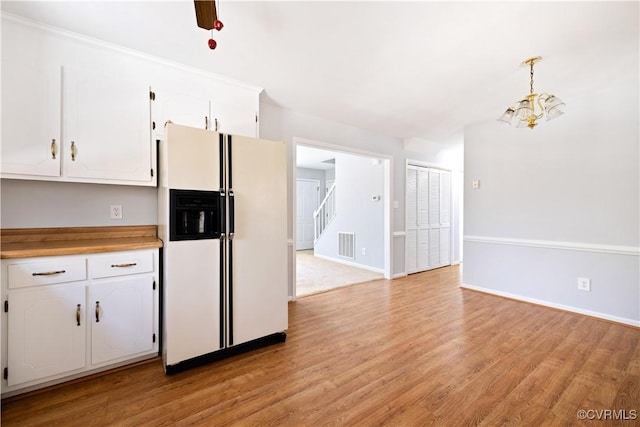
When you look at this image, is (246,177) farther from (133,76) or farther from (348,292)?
(348,292)

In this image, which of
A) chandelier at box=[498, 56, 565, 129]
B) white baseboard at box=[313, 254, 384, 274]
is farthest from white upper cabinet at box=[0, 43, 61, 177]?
white baseboard at box=[313, 254, 384, 274]

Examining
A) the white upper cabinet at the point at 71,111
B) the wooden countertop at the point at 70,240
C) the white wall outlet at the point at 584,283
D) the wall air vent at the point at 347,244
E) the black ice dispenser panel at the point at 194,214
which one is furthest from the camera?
the wall air vent at the point at 347,244

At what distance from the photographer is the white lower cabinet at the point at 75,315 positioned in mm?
1701

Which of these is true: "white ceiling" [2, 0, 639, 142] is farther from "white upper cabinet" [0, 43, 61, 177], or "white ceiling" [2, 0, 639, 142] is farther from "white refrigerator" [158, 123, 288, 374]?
"white refrigerator" [158, 123, 288, 374]

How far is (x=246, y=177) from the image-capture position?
89.2 inches

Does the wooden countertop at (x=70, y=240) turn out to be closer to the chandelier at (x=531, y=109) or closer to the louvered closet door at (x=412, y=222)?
the chandelier at (x=531, y=109)

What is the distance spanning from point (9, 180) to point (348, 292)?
11.9ft

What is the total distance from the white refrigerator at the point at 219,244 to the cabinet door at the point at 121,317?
129 mm

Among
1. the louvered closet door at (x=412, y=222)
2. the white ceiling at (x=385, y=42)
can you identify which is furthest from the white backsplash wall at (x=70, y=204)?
the louvered closet door at (x=412, y=222)

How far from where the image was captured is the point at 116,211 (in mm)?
2369

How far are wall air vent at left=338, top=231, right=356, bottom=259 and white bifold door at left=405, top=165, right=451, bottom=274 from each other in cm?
117

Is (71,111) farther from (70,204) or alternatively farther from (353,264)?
(353,264)

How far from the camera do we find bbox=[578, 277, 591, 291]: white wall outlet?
3142mm

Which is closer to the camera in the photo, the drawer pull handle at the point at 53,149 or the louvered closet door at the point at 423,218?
the drawer pull handle at the point at 53,149
